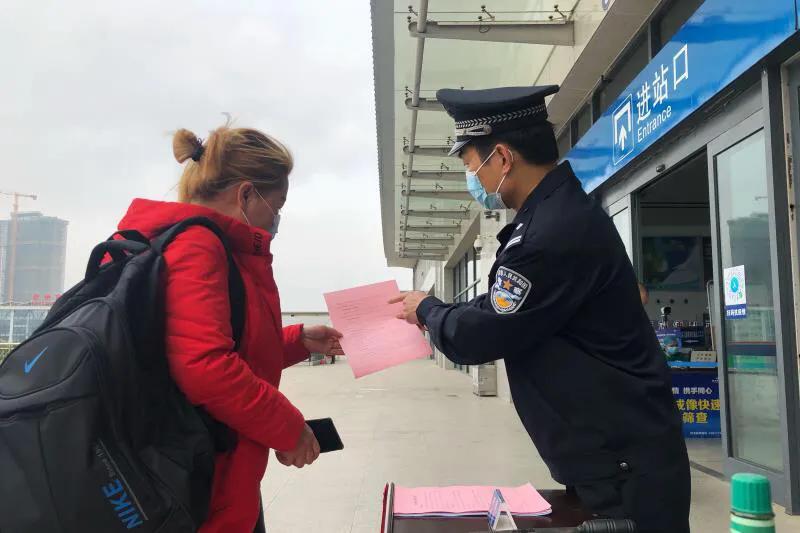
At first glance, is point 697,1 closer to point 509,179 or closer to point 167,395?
point 509,179

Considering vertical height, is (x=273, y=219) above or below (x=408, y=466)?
above

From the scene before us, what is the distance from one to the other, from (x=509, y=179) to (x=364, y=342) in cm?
59

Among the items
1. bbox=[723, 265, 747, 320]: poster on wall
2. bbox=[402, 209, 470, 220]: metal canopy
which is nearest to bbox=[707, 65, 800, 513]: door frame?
bbox=[723, 265, 747, 320]: poster on wall

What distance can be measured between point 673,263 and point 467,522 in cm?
792

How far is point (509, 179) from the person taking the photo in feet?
4.51

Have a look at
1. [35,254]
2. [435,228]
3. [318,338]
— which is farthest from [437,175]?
[35,254]

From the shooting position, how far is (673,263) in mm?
8219

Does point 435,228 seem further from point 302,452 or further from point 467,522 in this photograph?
point 467,522

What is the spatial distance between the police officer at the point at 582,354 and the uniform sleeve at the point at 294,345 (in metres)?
0.67

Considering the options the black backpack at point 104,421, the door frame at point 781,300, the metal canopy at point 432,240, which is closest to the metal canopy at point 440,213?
the metal canopy at point 432,240

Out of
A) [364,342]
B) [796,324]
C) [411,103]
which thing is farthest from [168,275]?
[411,103]

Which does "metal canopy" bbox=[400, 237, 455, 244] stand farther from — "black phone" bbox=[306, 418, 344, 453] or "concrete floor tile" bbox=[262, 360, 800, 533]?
"black phone" bbox=[306, 418, 344, 453]

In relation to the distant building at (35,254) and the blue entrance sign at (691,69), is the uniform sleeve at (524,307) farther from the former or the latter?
the distant building at (35,254)

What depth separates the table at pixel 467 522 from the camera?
1115mm
